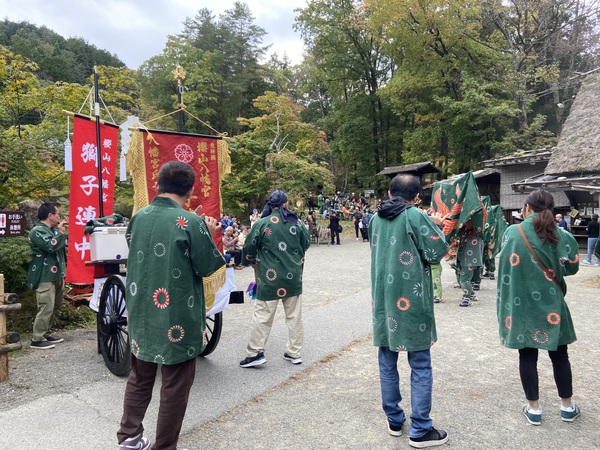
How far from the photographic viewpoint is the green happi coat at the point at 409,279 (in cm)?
283

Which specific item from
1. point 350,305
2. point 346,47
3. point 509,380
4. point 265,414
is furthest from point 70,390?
point 346,47

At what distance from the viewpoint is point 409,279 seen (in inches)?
113

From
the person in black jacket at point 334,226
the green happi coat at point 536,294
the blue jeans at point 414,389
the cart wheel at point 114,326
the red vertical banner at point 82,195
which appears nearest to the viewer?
the blue jeans at point 414,389

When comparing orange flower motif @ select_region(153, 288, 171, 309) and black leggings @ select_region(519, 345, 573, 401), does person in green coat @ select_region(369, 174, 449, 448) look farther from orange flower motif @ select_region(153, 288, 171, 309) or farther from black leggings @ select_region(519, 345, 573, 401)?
orange flower motif @ select_region(153, 288, 171, 309)

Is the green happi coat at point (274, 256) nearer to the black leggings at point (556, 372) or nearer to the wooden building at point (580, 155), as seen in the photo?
the black leggings at point (556, 372)

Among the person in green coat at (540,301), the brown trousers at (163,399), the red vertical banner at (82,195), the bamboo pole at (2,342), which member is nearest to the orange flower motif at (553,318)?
the person in green coat at (540,301)

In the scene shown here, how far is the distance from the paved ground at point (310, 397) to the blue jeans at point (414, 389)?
0.16 meters

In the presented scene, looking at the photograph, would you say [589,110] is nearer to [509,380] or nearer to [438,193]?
[438,193]

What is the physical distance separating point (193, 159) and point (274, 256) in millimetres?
1653

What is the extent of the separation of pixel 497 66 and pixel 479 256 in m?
20.9

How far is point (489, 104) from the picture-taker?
21625 millimetres

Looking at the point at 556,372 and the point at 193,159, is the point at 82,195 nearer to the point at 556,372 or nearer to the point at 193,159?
the point at 193,159

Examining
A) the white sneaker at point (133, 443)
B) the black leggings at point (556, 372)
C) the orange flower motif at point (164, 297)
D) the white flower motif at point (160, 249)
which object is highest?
the white flower motif at point (160, 249)

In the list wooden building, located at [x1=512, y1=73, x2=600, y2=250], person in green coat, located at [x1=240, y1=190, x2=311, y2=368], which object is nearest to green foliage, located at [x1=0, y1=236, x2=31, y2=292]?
person in green coat, located at [x1=240, y1=190, x2=311, y2=368]
